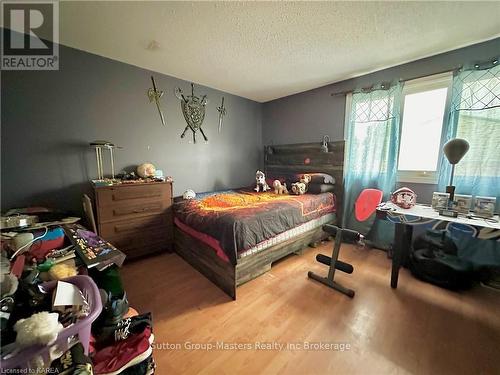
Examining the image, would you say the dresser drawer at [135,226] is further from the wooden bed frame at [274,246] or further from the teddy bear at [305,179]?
the teddy bear at [305,179]

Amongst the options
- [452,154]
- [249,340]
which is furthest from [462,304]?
[249,340]

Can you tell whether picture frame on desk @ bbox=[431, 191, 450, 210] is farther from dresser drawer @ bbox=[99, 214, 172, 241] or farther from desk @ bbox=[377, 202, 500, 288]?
dresser drawer @ bbox=[99, 214, 172, 241]

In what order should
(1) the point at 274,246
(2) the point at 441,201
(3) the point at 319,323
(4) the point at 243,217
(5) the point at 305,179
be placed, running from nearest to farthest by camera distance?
(3) the point at 319,323
(4) the point at 243,217
(2) the point at 441,201
(1) the point at 274,246
(5) the point at 305,179

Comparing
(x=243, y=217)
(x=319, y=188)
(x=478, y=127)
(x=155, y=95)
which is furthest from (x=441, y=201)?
(x=155, y=95)

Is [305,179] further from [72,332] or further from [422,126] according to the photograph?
[72,332]

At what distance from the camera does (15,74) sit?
192cm

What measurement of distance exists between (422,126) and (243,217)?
8.09 feet

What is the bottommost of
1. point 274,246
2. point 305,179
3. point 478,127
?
point 274,246

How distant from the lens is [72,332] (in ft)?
2.25

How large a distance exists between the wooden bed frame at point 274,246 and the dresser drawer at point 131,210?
36 cm

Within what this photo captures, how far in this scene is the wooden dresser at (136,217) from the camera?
2.12m

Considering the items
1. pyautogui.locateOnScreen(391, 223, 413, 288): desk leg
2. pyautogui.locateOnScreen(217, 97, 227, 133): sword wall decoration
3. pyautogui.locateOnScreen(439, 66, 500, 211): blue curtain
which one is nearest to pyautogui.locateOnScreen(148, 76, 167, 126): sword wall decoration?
pyautogui.locateOnScreen(217, 97, 227, 133): sword wall decoration

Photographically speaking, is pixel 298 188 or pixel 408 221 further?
pixel 298 188

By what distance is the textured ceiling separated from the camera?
5.13ft
